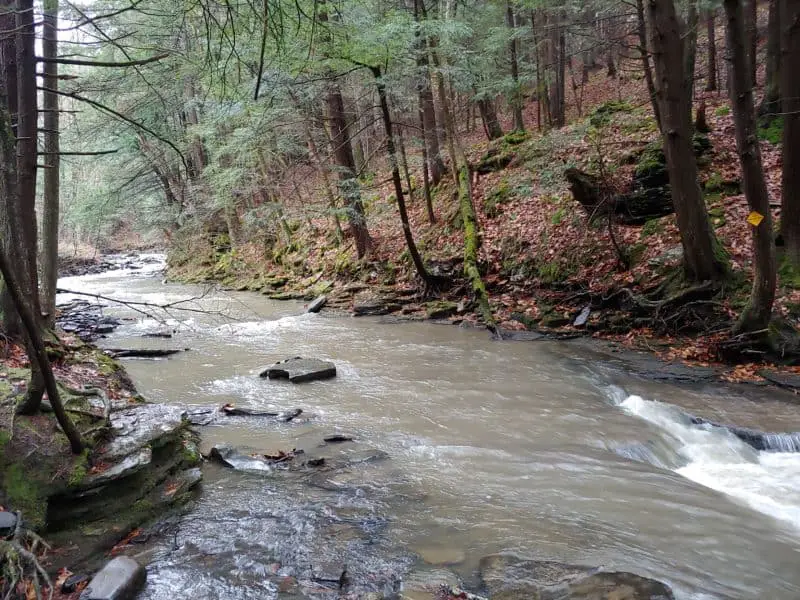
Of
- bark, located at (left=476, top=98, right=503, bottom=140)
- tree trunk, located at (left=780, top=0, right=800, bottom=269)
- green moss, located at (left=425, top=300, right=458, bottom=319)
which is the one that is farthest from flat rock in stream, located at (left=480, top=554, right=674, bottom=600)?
bark, located at (left=476, top=98, right=503, bottom=140)

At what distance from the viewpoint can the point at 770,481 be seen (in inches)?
212

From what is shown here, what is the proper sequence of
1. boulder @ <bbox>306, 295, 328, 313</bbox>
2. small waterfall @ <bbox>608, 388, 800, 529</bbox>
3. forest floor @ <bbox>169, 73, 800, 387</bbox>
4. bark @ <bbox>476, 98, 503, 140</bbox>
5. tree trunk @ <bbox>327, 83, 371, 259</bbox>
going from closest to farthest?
1. small waterfall @ <bbox>608, 388, 800, 529</bbox>
2. forest floor @ <bbox>169, 73, 800, 387</bbox>
3. tree trunk @ <bbox>327, 83, 371, 259</bbox>
4. boulder @ <bbox>306, 295, 328, 313</bbox>
5. bark @ <bbox>476, 98, 503, 140</bbox>

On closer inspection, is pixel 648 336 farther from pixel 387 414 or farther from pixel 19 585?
pixel 19 585

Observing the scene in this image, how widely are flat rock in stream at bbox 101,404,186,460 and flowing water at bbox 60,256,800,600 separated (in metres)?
0.68

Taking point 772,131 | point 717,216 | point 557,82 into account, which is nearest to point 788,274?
point 717,216

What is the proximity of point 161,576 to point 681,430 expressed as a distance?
19.5ft

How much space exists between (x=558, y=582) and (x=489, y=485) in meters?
1.65

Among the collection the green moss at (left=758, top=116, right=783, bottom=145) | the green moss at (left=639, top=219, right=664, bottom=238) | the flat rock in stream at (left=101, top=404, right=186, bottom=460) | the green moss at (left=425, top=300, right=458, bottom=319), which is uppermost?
the green moss at (left=758, top=116, right=783, bottom=145)

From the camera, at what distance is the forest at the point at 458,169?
17.2ft

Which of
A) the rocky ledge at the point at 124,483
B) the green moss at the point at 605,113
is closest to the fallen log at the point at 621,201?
the green moss at the point at 605,113

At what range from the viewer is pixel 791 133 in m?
8.26

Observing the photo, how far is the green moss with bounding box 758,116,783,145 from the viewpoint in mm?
11398

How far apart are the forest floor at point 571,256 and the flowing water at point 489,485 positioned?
4.31 feet

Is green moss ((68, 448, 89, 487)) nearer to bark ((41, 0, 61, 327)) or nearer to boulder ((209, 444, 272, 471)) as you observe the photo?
boulder ((209, 444, 272, 471))
